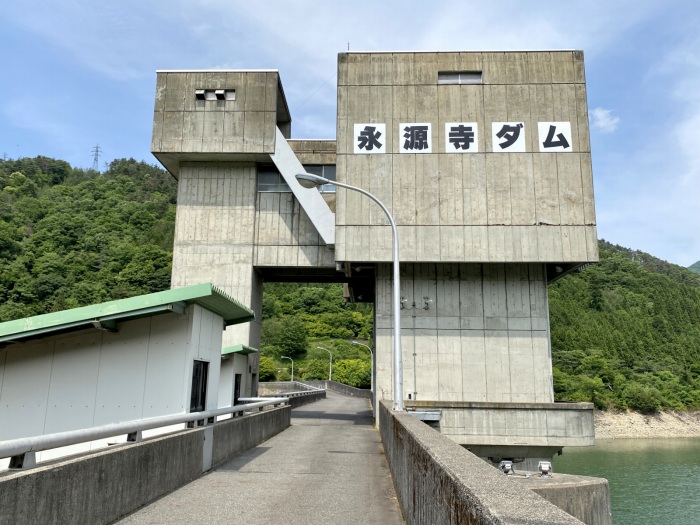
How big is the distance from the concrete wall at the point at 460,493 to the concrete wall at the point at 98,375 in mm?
5647

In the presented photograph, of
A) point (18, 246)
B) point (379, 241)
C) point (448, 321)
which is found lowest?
point (448, 321)

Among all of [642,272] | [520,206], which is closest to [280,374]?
[520,206]

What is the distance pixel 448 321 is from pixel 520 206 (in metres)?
6.48

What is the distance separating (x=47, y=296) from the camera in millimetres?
103375

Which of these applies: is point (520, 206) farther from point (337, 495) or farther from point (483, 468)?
point (483, 468)

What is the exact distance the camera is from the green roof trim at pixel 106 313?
10492 millimetres

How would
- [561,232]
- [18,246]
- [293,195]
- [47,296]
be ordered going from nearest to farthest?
[561,232] → [293,195] → [47,296] → [18,246]

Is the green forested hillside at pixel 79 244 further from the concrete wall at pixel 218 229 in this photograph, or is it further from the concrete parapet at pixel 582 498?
the concrete parapet at pixel 582 498

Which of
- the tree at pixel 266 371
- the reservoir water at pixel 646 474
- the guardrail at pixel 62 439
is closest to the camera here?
the guardrail at pixel 62 439

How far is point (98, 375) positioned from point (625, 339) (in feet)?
419

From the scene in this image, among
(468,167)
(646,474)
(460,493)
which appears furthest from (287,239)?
(646,474)

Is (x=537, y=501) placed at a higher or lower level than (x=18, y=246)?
lower

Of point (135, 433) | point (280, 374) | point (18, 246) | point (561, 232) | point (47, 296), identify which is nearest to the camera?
point (135, 433)

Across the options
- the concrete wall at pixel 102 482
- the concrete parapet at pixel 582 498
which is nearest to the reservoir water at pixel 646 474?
the concrete parapet at pixel 582 498
